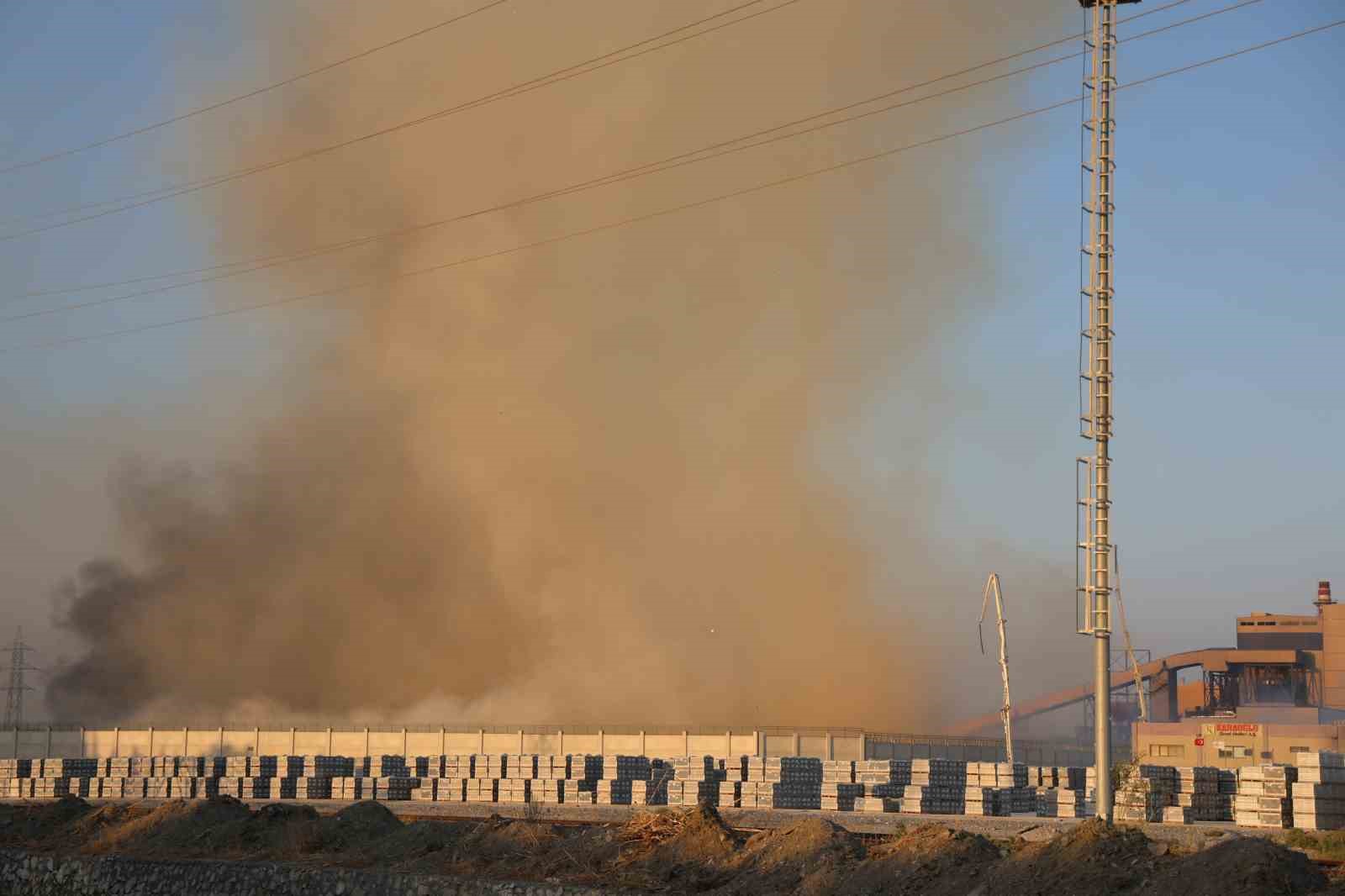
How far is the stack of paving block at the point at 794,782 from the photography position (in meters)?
41.7

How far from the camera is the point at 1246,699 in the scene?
10256 cm

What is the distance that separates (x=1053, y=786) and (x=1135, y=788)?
9462 mm

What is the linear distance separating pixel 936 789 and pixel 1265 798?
9.08 metres

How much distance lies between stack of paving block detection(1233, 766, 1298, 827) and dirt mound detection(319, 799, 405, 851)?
19918 millimetres

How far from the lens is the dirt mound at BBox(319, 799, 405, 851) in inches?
1362

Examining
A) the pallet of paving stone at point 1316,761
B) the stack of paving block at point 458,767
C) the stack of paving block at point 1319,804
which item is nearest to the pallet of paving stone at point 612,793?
the stack of paving block at point 458,767

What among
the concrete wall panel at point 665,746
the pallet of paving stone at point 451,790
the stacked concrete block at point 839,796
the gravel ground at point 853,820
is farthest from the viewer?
the concrete wall panel at point 665,746

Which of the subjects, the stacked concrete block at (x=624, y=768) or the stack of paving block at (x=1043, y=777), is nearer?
the stack of paving block at (x=1043, y=777)

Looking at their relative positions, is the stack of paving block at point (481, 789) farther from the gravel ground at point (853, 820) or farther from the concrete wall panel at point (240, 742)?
the concrete wall panel at point (240, 742)

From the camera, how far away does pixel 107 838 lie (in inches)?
1592

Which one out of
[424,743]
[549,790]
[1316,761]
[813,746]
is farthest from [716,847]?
[424,743]

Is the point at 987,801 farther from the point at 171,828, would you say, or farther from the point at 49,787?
the point at 49,787

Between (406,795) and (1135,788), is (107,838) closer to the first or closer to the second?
(406,795)

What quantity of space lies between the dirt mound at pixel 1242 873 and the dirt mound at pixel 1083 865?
70cm
